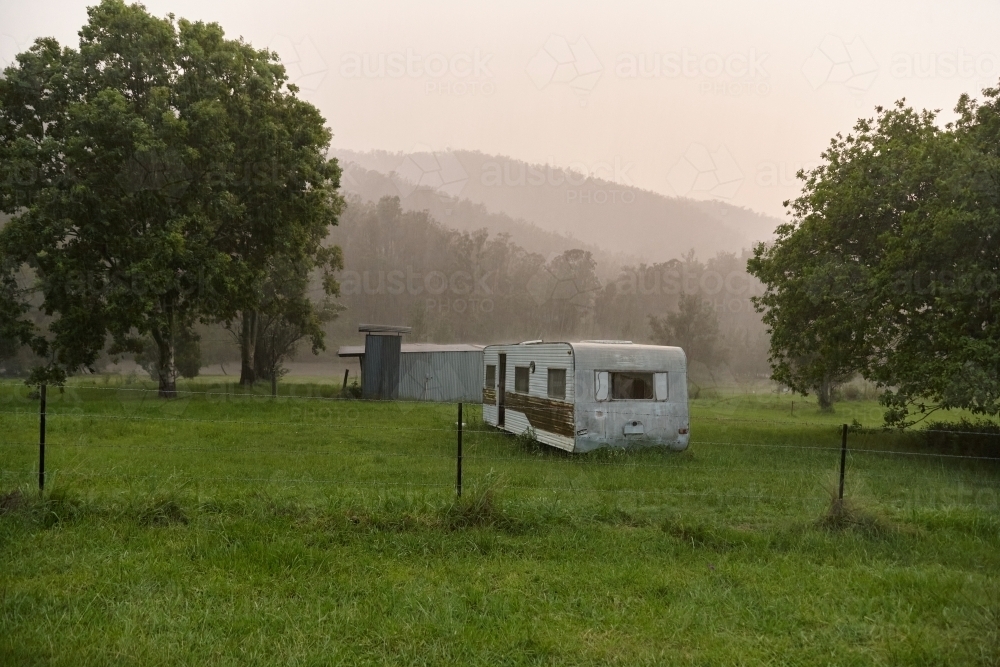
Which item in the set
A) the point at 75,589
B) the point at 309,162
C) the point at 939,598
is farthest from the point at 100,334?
A: the point at 939,598

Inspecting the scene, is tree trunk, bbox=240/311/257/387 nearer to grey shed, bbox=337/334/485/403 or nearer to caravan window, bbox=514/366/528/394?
grey shed, bbox=337/334/485/403

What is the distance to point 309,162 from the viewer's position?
94.8 ft

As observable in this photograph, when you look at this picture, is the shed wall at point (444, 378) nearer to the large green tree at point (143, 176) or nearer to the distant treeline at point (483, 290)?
the large green tree at point (143, 176)

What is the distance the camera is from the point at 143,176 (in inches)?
1037

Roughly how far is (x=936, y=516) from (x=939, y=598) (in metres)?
3.22

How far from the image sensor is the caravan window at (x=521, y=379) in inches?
688

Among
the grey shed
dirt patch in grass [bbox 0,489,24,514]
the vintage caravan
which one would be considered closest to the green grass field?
dirt patch in grass [bbox 0,489,24,514]

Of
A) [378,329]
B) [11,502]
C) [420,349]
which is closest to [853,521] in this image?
[11,502]

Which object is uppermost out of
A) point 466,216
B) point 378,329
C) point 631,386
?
point 466,216

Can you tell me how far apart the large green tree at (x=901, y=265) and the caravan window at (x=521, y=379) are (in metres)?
8.58

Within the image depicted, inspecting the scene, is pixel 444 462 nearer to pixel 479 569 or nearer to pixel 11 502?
pixel 479 569

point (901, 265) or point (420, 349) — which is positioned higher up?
point (901, 265)

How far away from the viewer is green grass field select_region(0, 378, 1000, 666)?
5121 millimetres

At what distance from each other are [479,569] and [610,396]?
8808 millimetres
